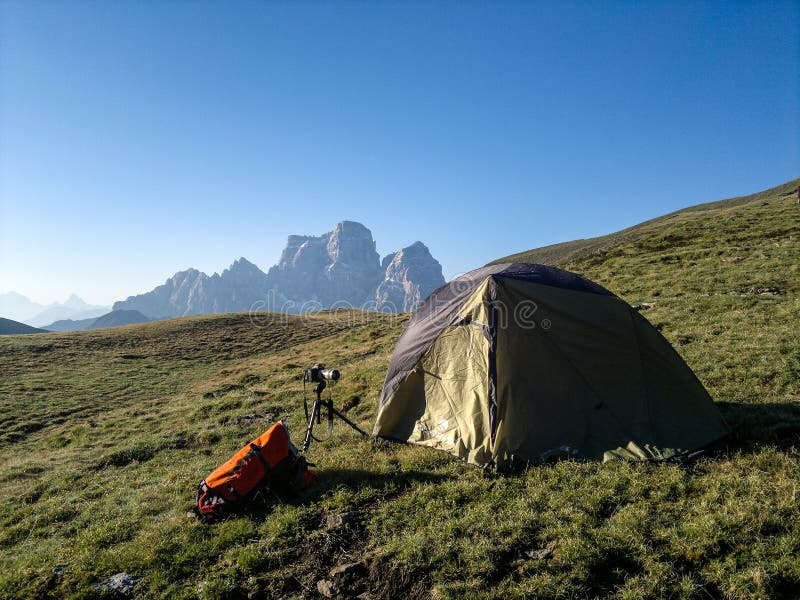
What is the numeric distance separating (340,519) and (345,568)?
1239mm

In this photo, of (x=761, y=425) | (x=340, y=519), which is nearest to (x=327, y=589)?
(x=340, y=519)

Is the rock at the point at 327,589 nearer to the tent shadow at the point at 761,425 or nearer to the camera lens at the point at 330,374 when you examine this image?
the camera lens at the point at 330,374

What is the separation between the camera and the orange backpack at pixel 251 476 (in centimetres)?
766

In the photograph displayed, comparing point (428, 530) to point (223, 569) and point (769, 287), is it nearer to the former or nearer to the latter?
point (223, 569)

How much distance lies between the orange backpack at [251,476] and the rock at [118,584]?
4.68ft

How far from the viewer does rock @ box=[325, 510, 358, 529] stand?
6.96m

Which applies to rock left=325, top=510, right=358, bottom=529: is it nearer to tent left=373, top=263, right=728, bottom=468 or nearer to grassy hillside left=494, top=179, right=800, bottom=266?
tent left=373, top=263, right=728, bottom=468

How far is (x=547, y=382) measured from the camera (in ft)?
27.0

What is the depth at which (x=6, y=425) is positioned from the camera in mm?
21641

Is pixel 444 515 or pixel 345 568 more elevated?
pixel 444 515

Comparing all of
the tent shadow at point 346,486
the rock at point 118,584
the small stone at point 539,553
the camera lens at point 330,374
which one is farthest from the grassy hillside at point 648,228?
the rock at point 118,584

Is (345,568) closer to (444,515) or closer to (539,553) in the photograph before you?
(444,515)

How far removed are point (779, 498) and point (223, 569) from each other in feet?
27.7

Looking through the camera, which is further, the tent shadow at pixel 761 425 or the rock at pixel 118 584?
the tent shadow at pixel 761 425
